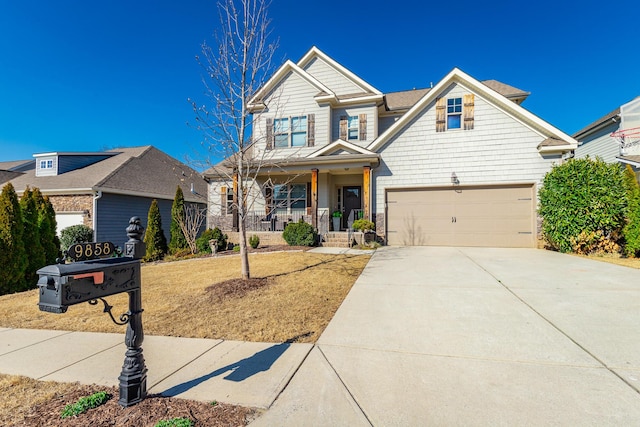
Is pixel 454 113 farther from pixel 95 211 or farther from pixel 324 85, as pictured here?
pixel 95 211

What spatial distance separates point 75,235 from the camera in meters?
13.3

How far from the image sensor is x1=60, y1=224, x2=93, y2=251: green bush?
13266mm

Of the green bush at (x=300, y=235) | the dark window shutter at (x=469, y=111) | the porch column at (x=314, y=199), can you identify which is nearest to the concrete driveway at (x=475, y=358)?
the green bush at (x=300, y=235)

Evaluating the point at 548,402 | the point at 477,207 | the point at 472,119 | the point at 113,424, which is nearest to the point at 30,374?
the point at 113,424

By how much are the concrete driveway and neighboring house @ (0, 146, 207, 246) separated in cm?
987

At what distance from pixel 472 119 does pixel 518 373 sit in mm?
11757

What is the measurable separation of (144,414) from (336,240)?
1051 cm

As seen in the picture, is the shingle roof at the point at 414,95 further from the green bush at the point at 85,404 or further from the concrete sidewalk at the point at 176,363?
the green bush at the point at 85,404

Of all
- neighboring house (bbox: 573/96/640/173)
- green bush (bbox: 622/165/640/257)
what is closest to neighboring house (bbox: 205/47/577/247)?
green bush (bbox: 622/165/640/257)

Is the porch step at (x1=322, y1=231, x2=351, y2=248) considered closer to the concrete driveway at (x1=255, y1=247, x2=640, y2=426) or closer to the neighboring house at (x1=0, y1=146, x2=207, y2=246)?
the neighboring house at (x1=0, y1=146, x2=207, y2=246)

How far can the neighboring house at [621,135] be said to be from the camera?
13.3 metres

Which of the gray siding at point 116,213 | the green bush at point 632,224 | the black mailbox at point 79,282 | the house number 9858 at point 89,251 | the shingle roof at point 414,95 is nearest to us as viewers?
the black mailbox at point 79,282

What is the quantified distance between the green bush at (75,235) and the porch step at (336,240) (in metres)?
10.6

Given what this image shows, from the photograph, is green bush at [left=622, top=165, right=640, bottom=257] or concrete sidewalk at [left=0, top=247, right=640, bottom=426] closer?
concrete sidewalk at [left=0, top=247, right=640, bottom=426]
